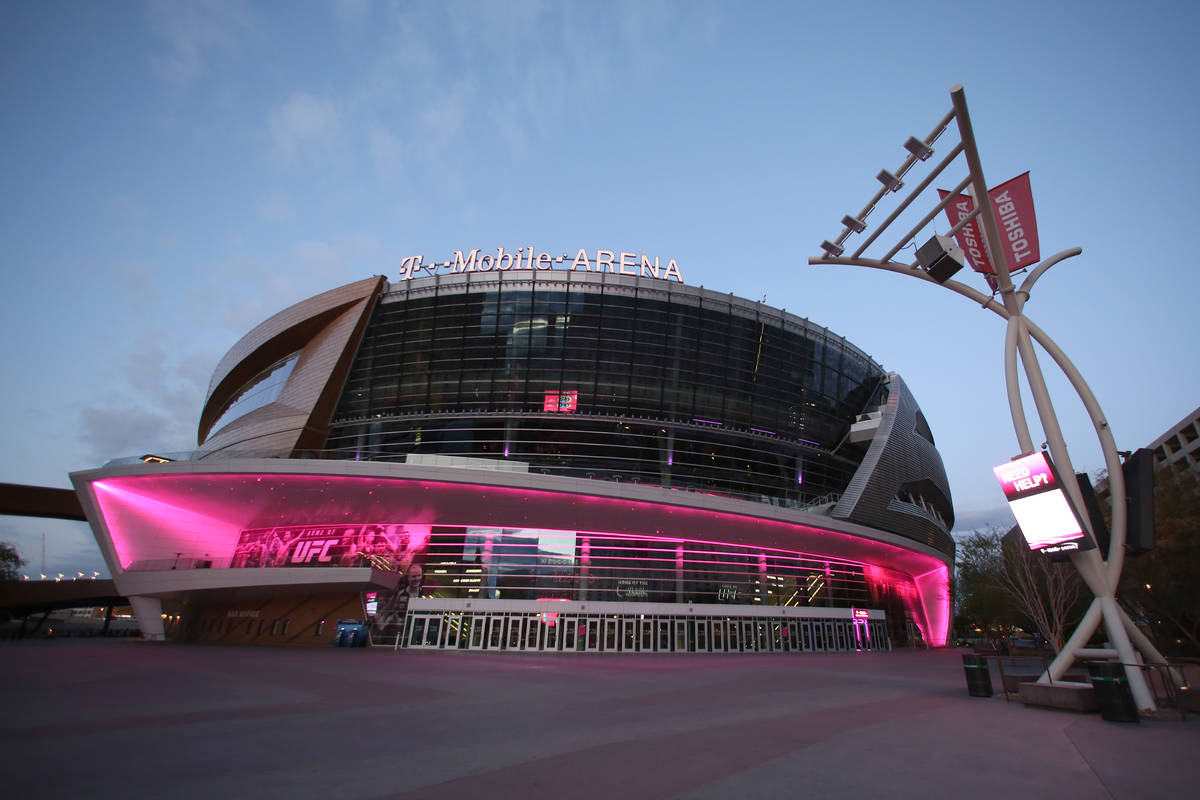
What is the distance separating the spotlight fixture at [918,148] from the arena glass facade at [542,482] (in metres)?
26.7

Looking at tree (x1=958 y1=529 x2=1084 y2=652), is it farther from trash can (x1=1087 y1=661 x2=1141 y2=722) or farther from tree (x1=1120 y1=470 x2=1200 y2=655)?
trash can (x1=1087 y1=661 x2=1141 y2=722)

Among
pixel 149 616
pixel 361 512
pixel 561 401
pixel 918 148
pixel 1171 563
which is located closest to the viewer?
pixel 918 148

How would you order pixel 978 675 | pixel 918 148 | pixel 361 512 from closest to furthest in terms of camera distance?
pixel 918 148, pixel 978 675, pixel 361 512

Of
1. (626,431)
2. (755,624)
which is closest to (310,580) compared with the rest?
(626,431)

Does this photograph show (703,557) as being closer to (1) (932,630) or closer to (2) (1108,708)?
(2) (1108,708)

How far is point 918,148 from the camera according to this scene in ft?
45.6

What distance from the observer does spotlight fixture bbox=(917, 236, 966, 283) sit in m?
14.6

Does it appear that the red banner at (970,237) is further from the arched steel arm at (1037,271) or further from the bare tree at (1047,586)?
the bare tree at (1047,586)

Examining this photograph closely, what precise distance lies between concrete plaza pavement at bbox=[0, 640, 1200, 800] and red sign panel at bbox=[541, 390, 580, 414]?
96.5ft

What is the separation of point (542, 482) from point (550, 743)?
27732 millimetres

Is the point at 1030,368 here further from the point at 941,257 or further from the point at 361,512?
the point at 361,512

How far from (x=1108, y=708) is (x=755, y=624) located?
102ft

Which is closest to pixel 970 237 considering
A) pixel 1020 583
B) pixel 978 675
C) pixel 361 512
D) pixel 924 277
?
pixel 924 277

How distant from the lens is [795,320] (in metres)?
51.9
